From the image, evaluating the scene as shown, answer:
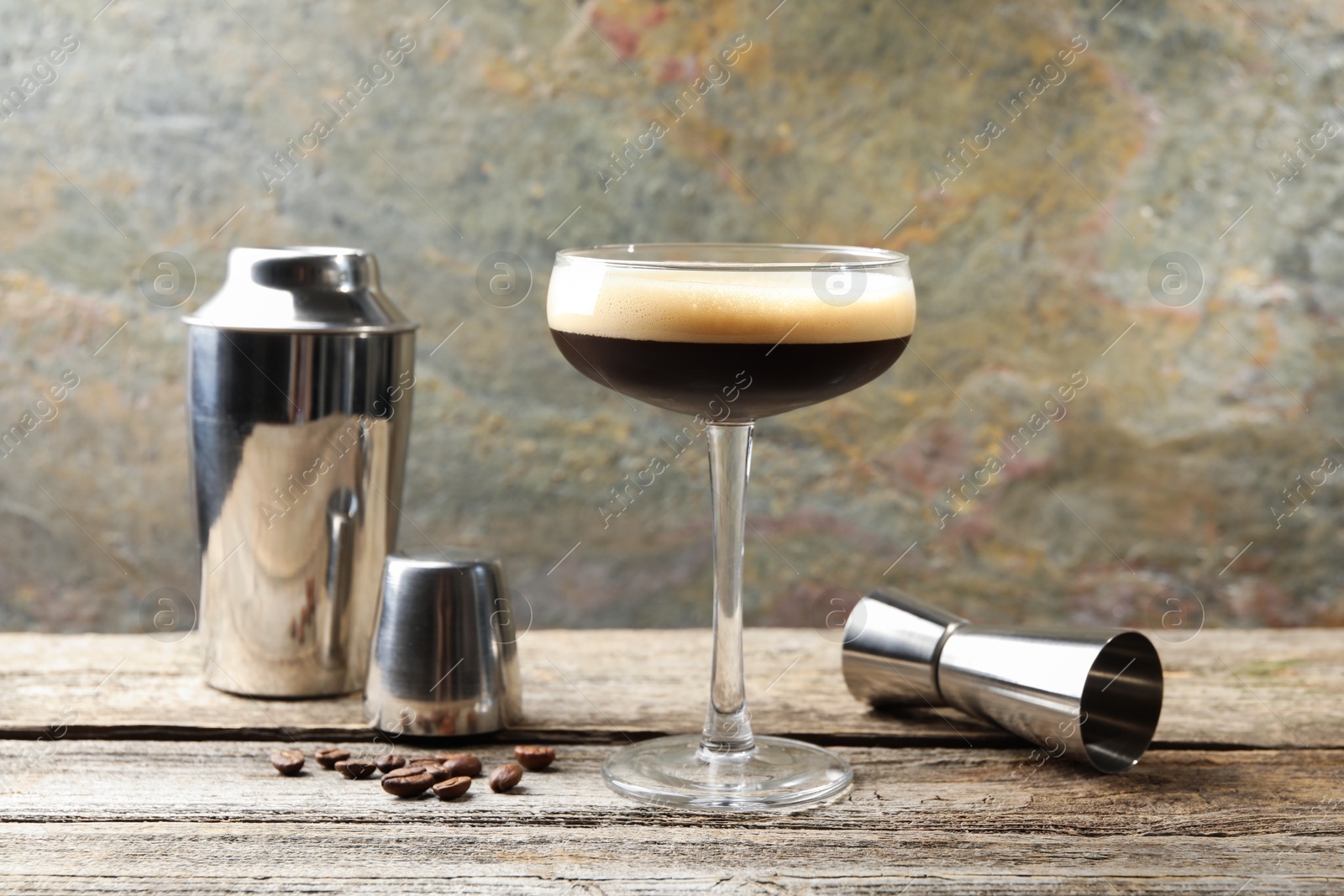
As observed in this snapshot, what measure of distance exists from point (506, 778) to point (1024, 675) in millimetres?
500

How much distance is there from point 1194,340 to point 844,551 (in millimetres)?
822

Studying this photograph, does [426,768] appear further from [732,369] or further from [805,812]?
[732,369]

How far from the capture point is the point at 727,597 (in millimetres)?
1205

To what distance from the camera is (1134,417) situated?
2535 mm

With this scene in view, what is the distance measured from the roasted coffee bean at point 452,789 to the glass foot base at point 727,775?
14cm

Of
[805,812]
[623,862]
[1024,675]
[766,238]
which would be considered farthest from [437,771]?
→ [766,238]

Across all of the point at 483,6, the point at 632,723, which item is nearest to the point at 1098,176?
the point at 483,6

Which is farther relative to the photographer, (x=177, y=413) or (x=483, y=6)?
(x=177, y=413)

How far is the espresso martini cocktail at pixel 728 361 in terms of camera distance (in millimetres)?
1091

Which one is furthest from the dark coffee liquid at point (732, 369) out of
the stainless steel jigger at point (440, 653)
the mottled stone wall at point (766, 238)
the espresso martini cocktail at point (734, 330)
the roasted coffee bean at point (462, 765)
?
the mottled stone wall at point (766, 238)

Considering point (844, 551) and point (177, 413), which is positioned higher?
point (177, 413)

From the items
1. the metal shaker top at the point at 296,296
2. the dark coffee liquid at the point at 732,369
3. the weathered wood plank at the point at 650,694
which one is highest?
the metal shaker top at the point at 296,296

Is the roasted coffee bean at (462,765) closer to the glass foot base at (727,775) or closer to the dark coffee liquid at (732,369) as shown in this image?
the glass foot base at (727,775)

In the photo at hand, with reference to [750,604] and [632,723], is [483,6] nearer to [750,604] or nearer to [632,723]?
[750,604]
